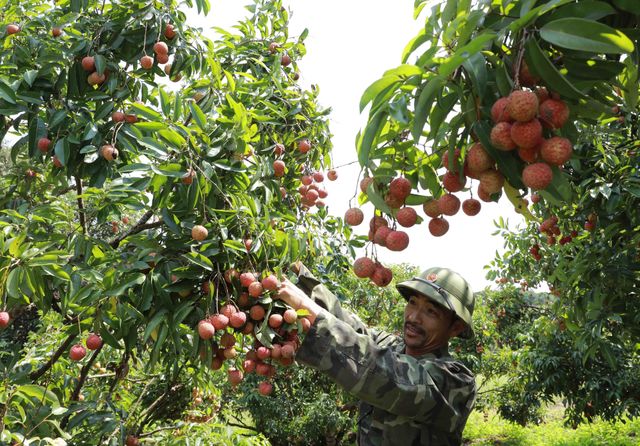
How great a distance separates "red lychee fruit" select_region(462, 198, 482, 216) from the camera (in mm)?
1164

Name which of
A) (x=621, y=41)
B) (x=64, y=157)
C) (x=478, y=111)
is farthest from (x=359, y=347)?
(x=64, y=157)

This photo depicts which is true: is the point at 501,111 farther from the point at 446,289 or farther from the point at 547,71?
the point at 446,289

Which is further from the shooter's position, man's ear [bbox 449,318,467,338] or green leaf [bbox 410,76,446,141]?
man's ear [bbox 449,318,467,338]

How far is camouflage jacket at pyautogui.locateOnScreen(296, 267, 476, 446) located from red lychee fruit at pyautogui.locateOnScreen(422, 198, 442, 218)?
715mm

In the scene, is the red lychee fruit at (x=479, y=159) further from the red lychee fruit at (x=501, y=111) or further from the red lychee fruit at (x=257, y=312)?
the red lychee fruit at (x=257, y=312)

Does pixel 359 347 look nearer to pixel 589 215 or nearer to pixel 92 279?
pixel 92 279

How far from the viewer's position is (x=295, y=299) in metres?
1.79

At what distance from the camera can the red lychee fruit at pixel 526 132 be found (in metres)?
0.83

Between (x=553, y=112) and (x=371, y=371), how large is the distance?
3.73ft

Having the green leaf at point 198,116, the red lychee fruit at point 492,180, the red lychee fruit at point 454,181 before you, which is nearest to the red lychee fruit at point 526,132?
the red lychee fruit at point 492,180

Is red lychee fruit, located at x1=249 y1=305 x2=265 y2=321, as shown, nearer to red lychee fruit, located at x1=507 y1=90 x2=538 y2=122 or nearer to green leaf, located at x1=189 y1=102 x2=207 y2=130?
green leaf, located at x1=189 y1=102 x2=207 y2=130

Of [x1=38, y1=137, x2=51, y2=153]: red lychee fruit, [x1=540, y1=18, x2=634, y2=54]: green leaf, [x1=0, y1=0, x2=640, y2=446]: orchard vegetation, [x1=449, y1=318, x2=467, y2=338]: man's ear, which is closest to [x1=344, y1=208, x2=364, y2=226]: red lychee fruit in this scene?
[x1=0, y1=0, x2=640, y2=446]: orchard vegetation

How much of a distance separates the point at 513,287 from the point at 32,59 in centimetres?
807

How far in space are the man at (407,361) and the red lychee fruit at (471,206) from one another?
747mm
